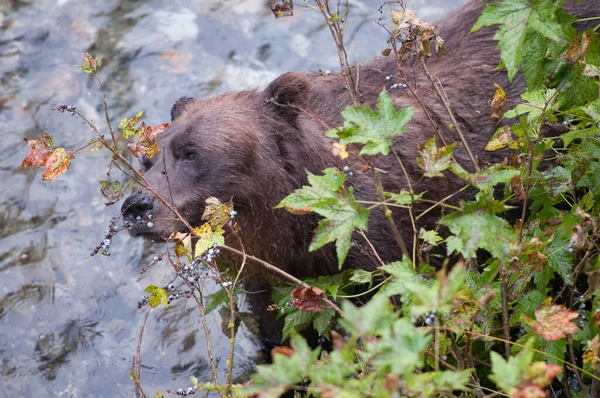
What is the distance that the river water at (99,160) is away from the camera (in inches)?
230

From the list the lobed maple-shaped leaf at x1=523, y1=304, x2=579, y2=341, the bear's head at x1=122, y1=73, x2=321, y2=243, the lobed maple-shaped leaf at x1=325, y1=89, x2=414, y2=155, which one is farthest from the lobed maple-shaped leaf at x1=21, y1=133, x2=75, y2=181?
the lobed maple-shaped leaf at x1=523, y1=304, x2=579, y2=341

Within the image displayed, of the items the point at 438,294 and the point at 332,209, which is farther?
the point at 332,209

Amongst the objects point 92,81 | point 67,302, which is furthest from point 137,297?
point 92,81

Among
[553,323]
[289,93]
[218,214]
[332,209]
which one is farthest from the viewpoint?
[289,93]

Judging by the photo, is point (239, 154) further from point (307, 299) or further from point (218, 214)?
point (307, 299)

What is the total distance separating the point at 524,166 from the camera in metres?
3.60

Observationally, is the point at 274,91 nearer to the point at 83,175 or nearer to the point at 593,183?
the point at 593,183

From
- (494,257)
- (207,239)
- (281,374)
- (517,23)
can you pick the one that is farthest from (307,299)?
(517,23)

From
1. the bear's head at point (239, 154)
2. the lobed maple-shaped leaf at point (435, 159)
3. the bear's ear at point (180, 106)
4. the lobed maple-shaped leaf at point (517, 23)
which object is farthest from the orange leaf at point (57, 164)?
the lobed maple-shaped leaf at point (517, 23)

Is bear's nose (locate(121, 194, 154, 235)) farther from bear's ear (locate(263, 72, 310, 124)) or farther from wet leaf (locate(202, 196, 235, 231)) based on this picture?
bear's ear (locate(263, 72, 310, 124))

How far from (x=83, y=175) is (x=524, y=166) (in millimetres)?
4866

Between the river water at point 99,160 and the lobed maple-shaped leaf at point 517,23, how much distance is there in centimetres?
298

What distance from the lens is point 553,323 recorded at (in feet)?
8.71

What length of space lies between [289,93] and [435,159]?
83.2 inches
